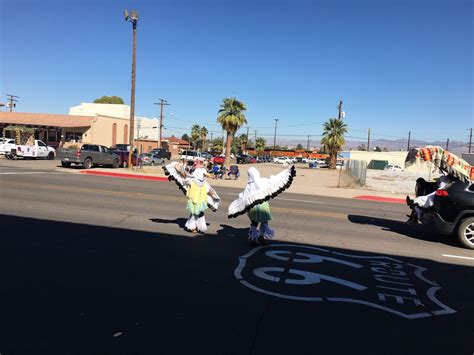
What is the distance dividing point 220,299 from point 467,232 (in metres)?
6.09

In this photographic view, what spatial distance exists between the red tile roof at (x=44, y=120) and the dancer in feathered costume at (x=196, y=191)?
44.0 metres

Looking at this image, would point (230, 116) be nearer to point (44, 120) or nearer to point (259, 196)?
point (44, 120)

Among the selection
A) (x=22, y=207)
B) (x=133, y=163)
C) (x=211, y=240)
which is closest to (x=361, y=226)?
(x=211, y=240)

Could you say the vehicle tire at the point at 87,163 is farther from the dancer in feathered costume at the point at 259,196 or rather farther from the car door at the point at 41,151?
the dancer in feathered costume at the point at 259,196

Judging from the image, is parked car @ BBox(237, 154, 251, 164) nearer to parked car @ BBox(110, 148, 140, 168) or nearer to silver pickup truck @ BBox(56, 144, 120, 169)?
parked car @ BBox(110, 148, 140, 168)

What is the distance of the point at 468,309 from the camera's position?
4.76 meters

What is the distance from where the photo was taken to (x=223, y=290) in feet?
16.3

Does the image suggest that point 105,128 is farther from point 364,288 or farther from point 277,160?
point 364,288

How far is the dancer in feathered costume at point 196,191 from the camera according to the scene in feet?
26.2

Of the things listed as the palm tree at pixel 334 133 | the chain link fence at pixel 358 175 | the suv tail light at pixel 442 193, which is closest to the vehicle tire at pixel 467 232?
the suv tail light at pixel 442 193

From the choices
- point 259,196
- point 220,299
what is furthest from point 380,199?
point 220,299

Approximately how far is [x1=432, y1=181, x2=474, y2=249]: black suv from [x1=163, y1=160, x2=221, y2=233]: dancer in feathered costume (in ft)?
15.7

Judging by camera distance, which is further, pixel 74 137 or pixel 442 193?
pixel 74 137

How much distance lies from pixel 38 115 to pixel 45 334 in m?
53.9
